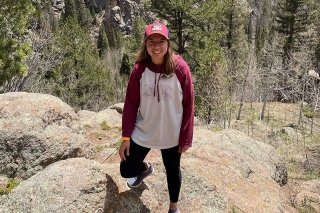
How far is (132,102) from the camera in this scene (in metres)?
3.88

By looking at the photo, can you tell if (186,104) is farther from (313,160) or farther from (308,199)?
(313,160)

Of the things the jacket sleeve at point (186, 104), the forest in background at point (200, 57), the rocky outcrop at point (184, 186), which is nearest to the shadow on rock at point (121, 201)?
the rocky outcrop at point (184, 186)

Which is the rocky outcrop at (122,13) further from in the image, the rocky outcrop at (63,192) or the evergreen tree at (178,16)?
the rocky outcrop at (63,192)

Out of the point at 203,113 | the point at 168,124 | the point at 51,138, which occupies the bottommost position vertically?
the point at 203,113

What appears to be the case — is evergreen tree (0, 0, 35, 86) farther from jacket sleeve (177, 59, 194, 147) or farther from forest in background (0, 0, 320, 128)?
jacket sleeve (177, 59, 194, 147)

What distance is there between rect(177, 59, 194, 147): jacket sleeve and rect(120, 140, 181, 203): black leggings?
0.57 ft

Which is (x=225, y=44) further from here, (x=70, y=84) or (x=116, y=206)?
(x=116, y=206)

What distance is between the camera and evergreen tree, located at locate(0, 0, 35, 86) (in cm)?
1026

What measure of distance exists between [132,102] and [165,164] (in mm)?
763

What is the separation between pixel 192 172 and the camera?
520 centimetres

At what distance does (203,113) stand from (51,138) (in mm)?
14892

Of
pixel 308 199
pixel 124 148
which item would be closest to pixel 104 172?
pixel 124 148

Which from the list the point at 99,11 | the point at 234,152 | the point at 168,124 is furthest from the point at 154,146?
the point at 99,11

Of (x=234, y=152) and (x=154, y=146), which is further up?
(x=154, y=146)
